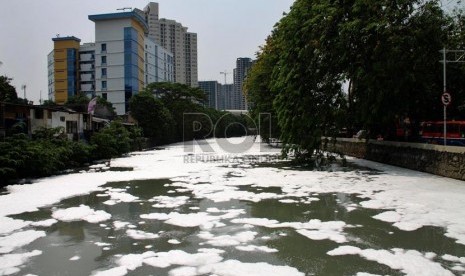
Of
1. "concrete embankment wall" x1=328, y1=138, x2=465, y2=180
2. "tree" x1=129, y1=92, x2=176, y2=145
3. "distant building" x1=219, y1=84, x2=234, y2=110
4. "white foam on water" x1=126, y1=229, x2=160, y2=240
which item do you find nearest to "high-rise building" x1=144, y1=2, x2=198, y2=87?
"distant building" x1=219, y1=84, x2=234, y2=110

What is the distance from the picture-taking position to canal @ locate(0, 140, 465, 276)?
5.22 m

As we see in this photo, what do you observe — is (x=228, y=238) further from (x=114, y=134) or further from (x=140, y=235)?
(x=114, y=134)

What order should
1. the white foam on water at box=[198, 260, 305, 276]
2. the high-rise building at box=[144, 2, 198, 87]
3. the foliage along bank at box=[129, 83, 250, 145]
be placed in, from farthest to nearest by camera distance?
the high-rise building at box=[144, 2, 198, 87] → the foliage along bank at box=[129, 83, 250, 145] → the white foam on water at box=[198, 260, 305, 276]

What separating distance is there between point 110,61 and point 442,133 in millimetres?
53851

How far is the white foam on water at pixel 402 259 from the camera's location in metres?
4.89

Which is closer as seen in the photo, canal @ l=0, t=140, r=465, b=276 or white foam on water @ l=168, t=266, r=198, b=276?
white foam on water @ l=168, t=266, r=198, b=276

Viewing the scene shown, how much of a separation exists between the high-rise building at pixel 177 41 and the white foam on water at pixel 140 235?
3756 inches

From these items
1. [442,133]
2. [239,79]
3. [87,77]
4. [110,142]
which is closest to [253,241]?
[442,133]

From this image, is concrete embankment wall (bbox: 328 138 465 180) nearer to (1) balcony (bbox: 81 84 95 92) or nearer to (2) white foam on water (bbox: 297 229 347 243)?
(2) white foam on water (bbox: 297 229 347 243)

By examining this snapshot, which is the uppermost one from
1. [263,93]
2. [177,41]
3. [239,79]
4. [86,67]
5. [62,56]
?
[177,41]

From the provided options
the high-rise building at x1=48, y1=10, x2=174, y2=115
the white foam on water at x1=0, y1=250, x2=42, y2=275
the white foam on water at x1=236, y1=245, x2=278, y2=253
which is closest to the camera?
the white foam on water at x1=0, y1=250, x2=42, y2=275

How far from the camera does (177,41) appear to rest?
10575cm

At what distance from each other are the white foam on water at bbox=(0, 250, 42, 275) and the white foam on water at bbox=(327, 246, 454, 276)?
4.19 meters

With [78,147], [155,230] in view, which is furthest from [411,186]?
[78,147]
